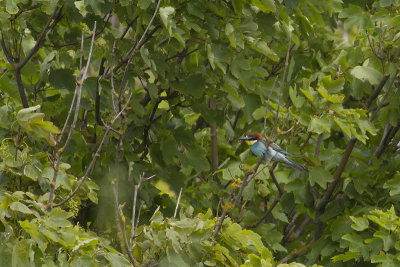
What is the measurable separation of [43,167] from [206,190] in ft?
6.49

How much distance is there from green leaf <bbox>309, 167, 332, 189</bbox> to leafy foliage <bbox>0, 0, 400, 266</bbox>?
16 millimetres

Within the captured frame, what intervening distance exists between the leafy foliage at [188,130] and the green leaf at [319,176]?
0.05 ft

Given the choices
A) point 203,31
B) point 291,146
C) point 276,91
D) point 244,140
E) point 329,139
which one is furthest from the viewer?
point 329,139

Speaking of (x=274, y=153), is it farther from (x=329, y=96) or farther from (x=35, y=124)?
(x=35, y=124)

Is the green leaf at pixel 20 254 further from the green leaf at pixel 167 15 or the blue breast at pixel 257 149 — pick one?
→ the blue breast at pixel 257 149

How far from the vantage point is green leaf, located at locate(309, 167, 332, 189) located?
5.09 metres

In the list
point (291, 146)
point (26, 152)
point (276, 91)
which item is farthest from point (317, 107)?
point (26, 152)

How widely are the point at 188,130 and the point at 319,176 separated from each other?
103 centimetres

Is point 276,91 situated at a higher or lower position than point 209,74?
lower

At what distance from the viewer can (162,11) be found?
3.80 meters

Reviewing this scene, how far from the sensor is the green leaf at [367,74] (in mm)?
5000

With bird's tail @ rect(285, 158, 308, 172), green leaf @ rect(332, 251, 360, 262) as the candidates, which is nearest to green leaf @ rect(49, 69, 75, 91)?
bird's tail @ rect(285, 158, 308, 172)

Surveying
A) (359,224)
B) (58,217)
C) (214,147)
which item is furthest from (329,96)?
(58,217)

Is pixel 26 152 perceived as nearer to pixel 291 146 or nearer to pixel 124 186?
pixel 124 186
